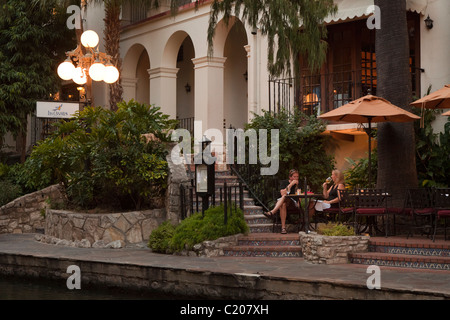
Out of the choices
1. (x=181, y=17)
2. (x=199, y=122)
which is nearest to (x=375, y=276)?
(x=199, y=122)

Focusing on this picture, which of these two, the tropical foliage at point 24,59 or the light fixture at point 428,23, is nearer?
the light fixture at point 428,23

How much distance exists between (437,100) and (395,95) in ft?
2.59

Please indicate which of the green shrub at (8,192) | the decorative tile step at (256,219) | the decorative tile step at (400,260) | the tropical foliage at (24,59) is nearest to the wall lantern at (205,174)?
the decorative tile step at (256,219)

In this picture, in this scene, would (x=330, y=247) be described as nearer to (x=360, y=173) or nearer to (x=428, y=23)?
(x=360, y=173)

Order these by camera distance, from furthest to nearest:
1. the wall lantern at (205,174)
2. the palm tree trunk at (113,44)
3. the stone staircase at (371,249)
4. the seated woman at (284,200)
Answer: the palm tree trunk at (113,44)
the seated woman at (284,200)
the wall lantern at (205,174)
the stone staircase at (371,249)

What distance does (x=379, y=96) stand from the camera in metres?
11.6

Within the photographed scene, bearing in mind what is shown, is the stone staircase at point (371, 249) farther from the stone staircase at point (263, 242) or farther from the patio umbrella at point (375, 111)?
the patio umbrella at point (375, 111)

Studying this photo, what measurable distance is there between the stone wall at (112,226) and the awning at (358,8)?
5.73m

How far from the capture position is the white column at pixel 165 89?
19.5 metres

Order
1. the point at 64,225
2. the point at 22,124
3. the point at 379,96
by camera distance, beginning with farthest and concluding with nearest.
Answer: the point at 22,124 < the point at 64,225 < the point at 379,96

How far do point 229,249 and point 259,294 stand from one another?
8.35 feet

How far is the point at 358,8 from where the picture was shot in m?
13.8

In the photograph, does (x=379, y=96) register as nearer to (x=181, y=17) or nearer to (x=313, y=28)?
(x=313, y=28)

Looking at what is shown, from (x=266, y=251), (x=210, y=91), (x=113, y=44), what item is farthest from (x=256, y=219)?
(x=113, y=44)
